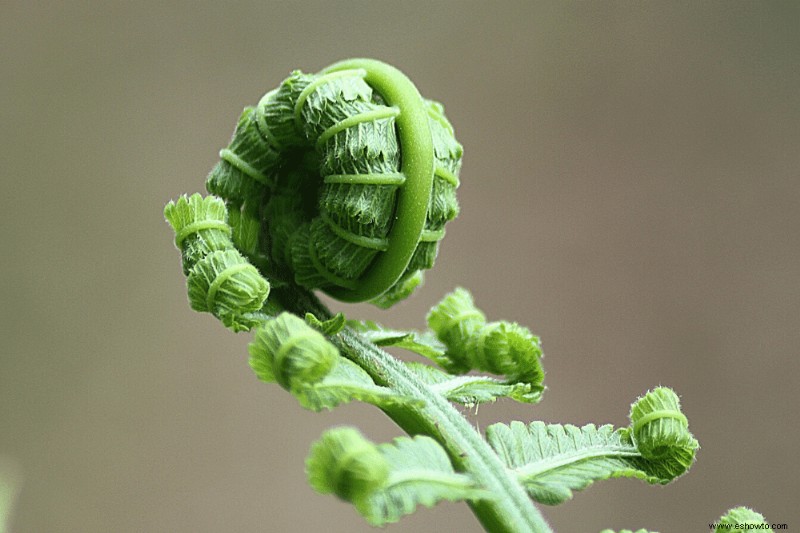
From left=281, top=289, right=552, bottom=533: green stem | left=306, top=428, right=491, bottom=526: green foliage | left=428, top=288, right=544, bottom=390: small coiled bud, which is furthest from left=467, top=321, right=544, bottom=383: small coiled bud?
left=306, top=428, right=491, bottom=526: green foliage

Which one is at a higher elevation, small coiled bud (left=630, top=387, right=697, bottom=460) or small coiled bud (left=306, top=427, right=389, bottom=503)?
small coiled bud (left=630, top=387, right=697, bottom=460)

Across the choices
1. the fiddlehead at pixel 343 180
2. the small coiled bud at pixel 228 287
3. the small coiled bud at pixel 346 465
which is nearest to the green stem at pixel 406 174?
the fiddlehead at pixel 343 180

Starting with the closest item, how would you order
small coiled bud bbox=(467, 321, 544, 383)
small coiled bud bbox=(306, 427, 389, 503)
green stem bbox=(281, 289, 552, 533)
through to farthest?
small coiled bud bbox=(306, 427, 389, 503), green stem bbox=(281, 289, 552, 533), small coiled bud bbox=(467, 321, 544, 383)

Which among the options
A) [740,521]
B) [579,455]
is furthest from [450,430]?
[740,521]

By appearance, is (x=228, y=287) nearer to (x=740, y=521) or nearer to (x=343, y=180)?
(x=343, y=180)

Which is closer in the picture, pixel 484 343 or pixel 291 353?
pixel 291 353

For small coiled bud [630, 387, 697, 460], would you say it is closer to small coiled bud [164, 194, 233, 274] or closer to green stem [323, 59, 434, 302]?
green stem [323, 59, 434, 302]

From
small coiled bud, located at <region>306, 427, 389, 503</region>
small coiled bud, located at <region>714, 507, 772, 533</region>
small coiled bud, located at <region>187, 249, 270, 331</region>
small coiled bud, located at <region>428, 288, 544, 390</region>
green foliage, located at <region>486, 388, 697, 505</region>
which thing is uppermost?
small coiled bud, located at <region>428, 288, 544, 390</region>

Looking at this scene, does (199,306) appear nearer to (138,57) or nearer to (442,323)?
(442,323)

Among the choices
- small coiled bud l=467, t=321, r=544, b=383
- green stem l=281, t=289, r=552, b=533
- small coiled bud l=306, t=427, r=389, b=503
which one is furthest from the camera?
small coiled bud l=467, t=321, r=544, b=383
